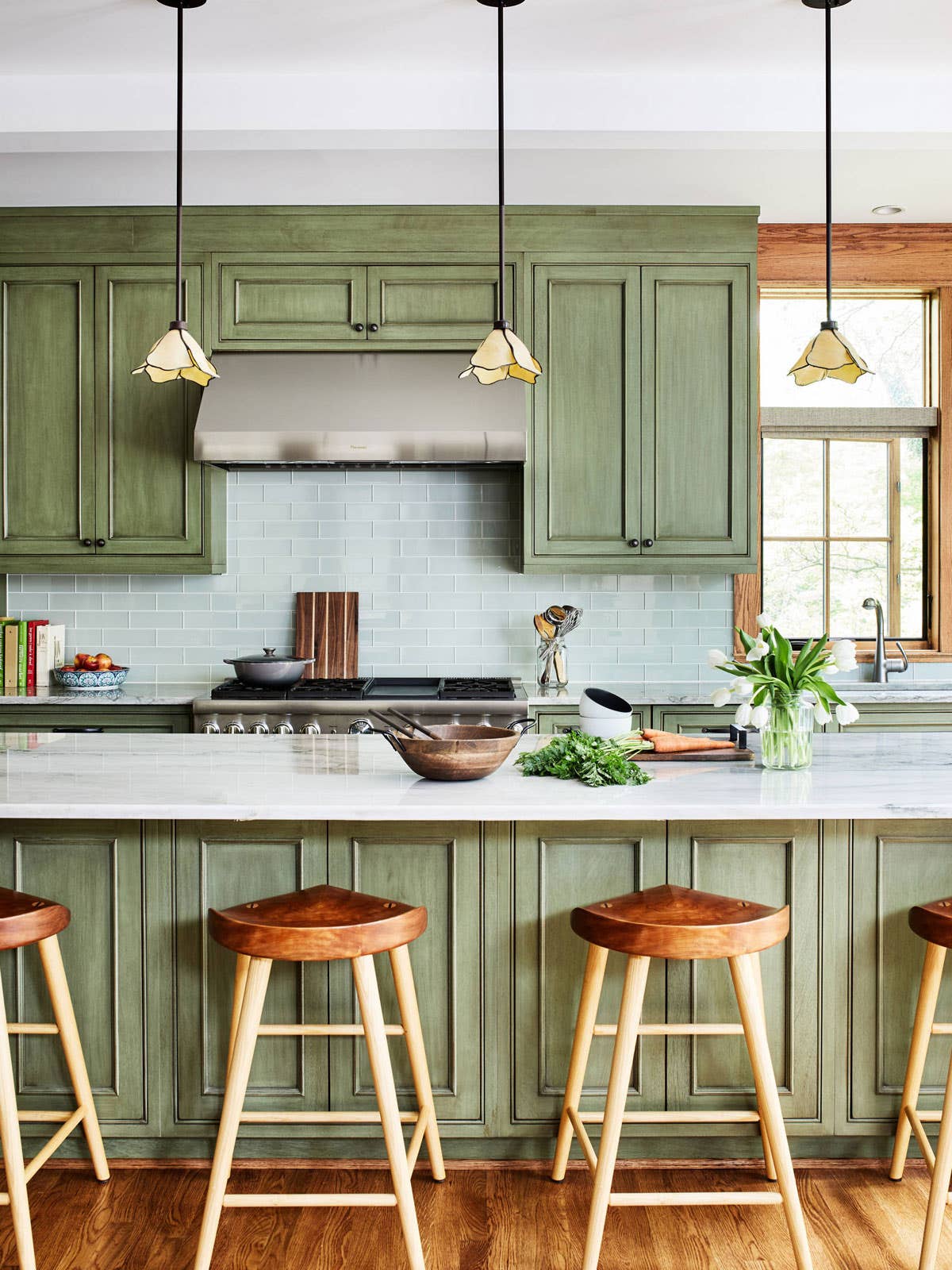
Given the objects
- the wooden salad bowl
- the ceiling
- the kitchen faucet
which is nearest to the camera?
the wooden salad bowl

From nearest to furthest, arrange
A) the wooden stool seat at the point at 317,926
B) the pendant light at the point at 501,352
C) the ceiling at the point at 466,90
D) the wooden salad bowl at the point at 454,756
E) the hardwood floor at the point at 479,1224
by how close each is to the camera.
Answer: the wooden stool seat at the point at 317,926 < the hardwood floor at the point at 479,1224 < the wooden salad bowl at the point at 454,756 < the pendant light at the point at 501,352 < the ceiling at the point at 466,90

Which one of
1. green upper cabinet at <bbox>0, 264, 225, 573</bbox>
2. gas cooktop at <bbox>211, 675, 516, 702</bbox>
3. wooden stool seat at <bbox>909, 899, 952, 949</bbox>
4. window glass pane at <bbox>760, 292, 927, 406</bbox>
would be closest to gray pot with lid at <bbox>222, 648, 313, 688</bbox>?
gas cooktop at <bbox>211, 675, 516, 702</bbox>

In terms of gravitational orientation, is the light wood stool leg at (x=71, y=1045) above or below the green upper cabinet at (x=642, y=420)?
below

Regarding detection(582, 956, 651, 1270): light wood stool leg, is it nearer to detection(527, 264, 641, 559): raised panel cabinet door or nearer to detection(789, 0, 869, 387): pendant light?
detection(789, 0, 869, 387): pendant light

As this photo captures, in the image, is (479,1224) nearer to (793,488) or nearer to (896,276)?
(793,488)

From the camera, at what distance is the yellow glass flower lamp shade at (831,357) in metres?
2.48

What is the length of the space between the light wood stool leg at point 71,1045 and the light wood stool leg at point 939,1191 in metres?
1.70

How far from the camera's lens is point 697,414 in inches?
160

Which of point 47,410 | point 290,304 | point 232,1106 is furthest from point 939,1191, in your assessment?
point 47,410

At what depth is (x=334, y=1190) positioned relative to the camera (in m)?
2.24

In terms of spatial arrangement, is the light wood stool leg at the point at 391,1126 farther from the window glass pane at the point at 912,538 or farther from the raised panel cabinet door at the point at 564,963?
the window glass pane at the point at 912,538

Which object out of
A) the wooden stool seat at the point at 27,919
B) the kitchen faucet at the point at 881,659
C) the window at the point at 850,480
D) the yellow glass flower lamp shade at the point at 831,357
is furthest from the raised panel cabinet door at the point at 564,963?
the window at the point at 850,480

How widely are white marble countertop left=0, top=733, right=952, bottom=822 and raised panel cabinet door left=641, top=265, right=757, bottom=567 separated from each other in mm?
1580

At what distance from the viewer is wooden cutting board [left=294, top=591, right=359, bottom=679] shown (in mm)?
4457
